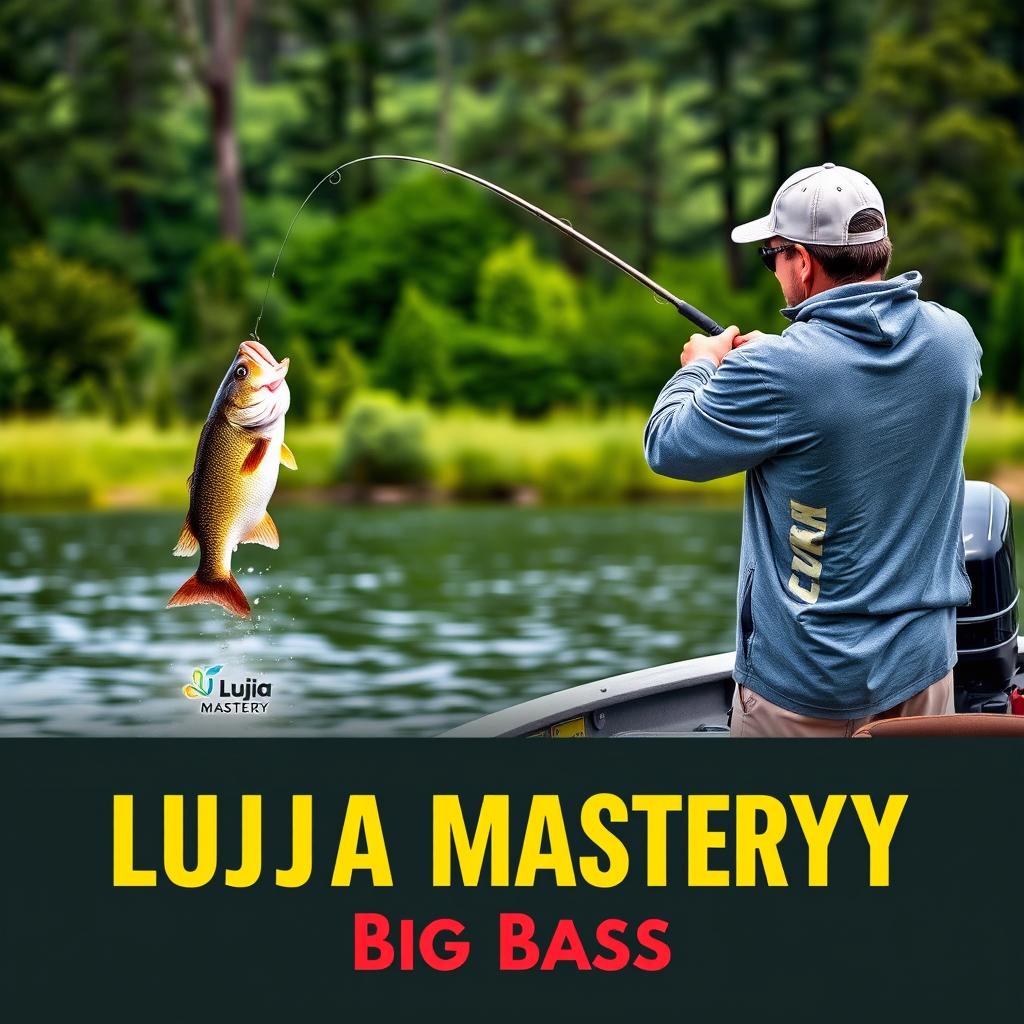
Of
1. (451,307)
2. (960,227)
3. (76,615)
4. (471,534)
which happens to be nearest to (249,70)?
(451,307)

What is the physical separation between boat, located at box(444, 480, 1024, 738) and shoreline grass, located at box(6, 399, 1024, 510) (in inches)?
758

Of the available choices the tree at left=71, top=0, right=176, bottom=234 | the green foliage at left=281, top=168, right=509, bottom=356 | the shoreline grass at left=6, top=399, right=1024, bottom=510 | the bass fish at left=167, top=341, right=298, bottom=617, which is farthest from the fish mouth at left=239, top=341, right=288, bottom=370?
the tree at left=71, top=0, right=176, bottom=234

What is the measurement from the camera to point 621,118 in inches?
1502

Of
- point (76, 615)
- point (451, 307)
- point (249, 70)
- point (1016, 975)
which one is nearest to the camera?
point (1016, 975)

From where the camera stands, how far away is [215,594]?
309 cm

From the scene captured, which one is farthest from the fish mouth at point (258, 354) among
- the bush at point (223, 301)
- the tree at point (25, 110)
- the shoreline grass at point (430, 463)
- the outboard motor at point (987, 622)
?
the tree at point (25, 110)

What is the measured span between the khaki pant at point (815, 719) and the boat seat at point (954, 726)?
0.14 meters

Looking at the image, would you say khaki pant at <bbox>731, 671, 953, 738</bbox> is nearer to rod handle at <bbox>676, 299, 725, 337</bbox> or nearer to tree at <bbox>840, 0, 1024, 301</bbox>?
rod handle at <bbox>676, 299, 725, 337</bbox>

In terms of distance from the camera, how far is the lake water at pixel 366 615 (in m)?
10.9

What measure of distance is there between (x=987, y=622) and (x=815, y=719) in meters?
1.68

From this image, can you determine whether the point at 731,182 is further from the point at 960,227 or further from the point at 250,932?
the point at 250,932

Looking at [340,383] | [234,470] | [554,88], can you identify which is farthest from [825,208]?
[554,88]

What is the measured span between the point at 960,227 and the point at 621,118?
391 inches

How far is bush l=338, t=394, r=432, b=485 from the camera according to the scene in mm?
25516
